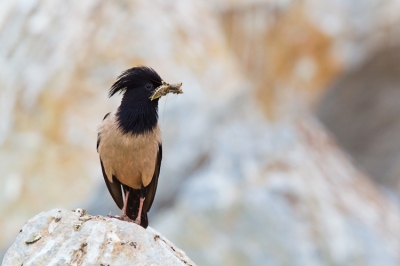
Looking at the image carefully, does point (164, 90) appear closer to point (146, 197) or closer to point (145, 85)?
point (145, 85)

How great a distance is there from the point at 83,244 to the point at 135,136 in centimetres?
147

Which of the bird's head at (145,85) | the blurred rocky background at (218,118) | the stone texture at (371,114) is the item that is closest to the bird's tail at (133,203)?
the bird's head at (145,85)

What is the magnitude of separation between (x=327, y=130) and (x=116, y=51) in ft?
16.0

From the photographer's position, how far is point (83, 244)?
4.13 metres

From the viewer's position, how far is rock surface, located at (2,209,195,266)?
4059 mm

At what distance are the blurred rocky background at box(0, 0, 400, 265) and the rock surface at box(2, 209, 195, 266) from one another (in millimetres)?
4461

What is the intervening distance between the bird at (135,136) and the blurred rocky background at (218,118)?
328cm

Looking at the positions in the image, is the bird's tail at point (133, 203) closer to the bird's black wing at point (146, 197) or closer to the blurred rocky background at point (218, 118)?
the bird's black wing at point (146, 197)

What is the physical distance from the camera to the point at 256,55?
37.1 ft

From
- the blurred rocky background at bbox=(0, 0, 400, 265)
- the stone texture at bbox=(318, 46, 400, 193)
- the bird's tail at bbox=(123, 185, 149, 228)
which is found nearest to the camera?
the bird's tail at bbox=(123, 185, 149, 228)

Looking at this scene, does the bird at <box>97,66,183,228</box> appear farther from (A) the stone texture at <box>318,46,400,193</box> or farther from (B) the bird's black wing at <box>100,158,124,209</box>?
(A) the stone texture at <box>318,46,400,193</box>

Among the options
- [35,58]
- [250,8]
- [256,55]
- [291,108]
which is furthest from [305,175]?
[35,58]

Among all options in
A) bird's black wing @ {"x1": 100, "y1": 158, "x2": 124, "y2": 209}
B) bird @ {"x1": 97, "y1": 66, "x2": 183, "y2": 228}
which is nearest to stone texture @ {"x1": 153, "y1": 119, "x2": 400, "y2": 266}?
bird's black wing @ {"x1": 100, "y1": 158, "x2": 124, "y2": 209}

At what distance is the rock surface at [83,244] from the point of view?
4059 millimetres
